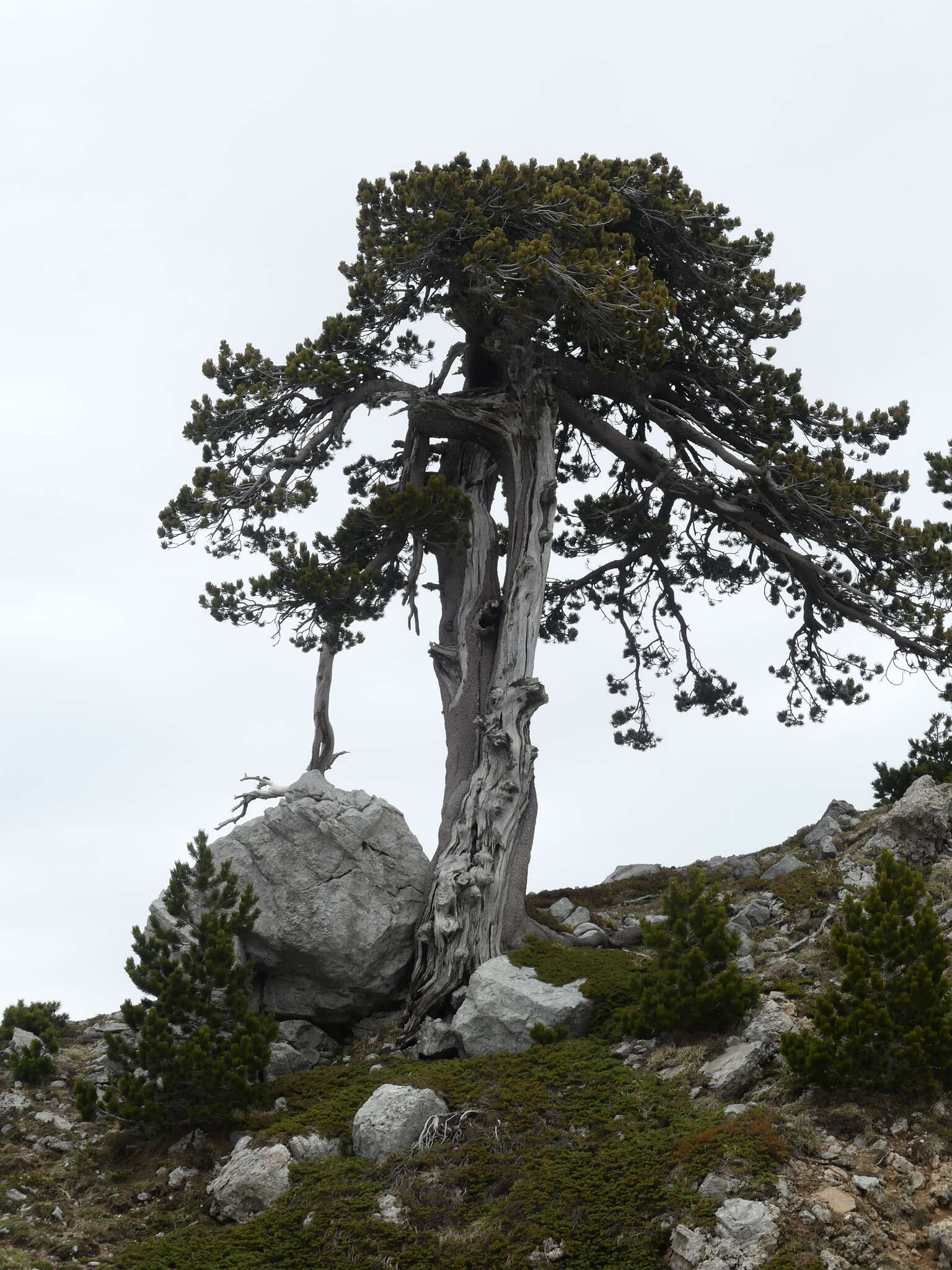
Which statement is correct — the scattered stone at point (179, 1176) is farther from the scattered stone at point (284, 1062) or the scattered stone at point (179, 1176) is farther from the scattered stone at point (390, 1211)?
the scattered stone at point (390, 1211)

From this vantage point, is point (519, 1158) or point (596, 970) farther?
point (596, 970)

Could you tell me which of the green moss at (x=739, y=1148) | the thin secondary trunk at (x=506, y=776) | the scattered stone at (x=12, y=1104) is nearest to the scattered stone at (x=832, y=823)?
the thin secondary trunk at (x=506, y=776)

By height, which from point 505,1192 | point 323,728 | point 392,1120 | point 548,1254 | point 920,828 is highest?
point 323,728

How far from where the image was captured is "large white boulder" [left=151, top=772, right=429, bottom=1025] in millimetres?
13375

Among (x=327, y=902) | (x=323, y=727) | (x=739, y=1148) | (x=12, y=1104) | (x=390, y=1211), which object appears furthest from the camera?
(x=323, y=727)

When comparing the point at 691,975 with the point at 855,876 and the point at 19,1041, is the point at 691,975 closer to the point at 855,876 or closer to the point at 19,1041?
the point at 855,876

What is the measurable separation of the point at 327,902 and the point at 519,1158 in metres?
5.05

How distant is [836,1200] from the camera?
7727 mm

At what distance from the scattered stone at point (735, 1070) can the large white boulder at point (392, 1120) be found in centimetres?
239

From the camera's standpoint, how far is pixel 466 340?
18.4 meters

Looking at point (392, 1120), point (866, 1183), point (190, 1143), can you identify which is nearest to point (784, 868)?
point (392, 1120)

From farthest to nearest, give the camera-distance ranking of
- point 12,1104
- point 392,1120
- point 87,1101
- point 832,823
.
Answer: point 832,823
point 12,1104
point 87,1101
point 392,1120

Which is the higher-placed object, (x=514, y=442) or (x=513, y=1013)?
(x=514, y=442)

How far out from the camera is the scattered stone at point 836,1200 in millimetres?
7641
